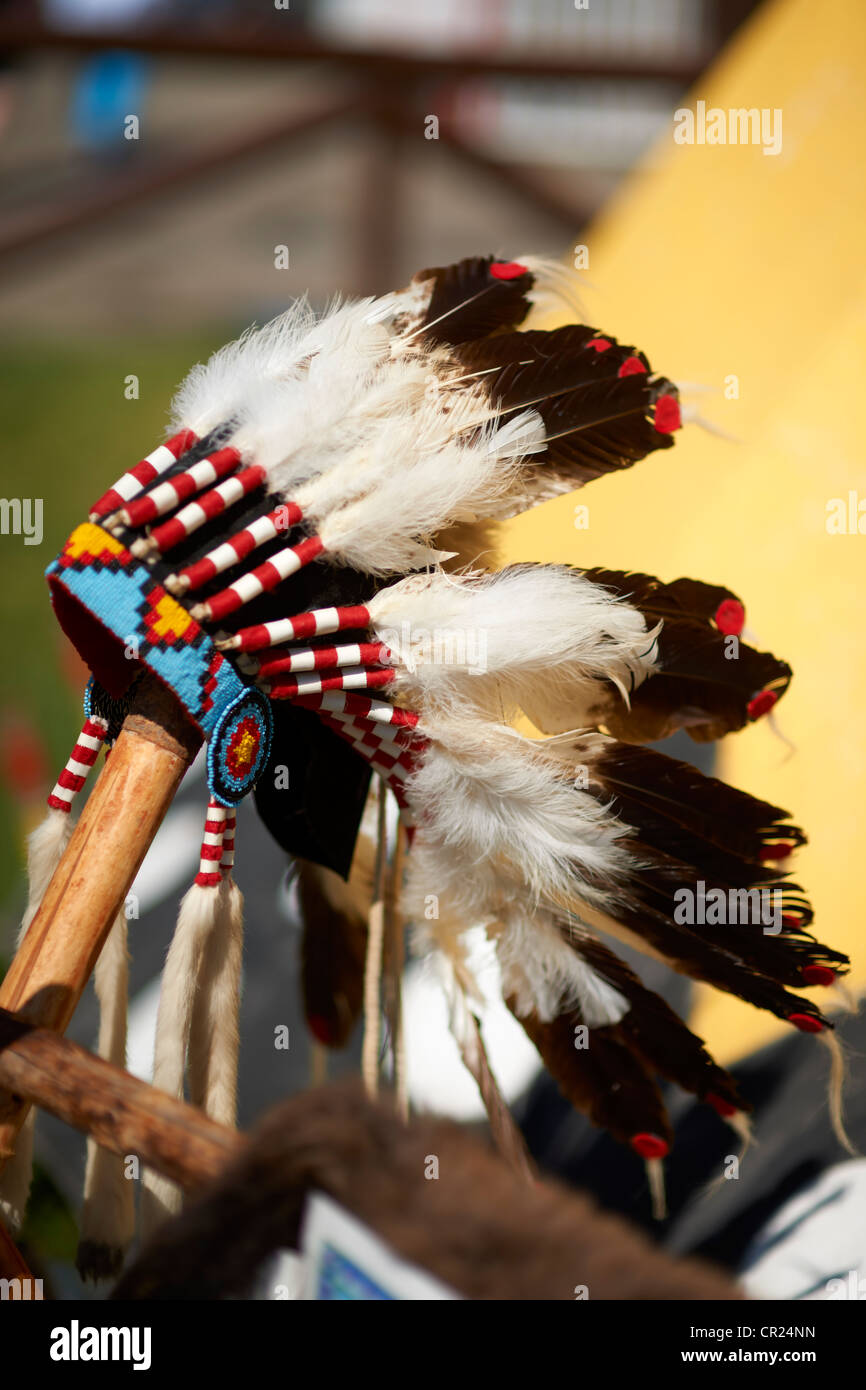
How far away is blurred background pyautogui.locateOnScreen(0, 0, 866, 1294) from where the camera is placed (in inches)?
51.9

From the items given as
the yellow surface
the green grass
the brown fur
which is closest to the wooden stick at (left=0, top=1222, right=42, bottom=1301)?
the brown fur

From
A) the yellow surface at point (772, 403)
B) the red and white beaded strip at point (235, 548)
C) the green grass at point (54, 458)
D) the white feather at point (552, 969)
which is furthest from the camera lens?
the green grass at point (54, 458)

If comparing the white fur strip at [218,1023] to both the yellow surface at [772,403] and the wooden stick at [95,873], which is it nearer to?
the wooden stick at [95,873]

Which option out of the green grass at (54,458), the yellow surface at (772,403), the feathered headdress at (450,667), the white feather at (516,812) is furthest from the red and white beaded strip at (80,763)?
the green grass at (54,458)

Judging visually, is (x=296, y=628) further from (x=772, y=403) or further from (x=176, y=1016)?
(x=772, y=403)

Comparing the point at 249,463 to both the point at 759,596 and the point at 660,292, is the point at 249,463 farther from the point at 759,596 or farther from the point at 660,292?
the point at 660,292

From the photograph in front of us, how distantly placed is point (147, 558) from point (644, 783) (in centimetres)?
37

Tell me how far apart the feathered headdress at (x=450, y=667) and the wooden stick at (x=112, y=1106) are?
0.11 m

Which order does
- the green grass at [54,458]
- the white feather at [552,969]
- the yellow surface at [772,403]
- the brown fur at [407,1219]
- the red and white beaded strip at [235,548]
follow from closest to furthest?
the brown fur at [407,1219]
the red and white beaded strip at [235,548]
the white feather at [552,969]
the yellow surface at [772,403]
the green grass at [54,458]

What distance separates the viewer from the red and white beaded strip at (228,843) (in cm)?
81

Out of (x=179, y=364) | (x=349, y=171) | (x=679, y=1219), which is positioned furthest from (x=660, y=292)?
(x=349, y=171)

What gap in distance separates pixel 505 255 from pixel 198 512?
1.25 feet

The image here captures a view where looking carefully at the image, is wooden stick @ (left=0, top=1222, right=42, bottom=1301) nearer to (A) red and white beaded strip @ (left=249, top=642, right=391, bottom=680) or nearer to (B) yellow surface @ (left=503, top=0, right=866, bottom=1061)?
(A) red and white beaded strip @ (left=249, top=642, right=391, bottom=680)

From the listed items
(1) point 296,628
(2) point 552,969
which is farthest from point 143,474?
(2) point 552,969
